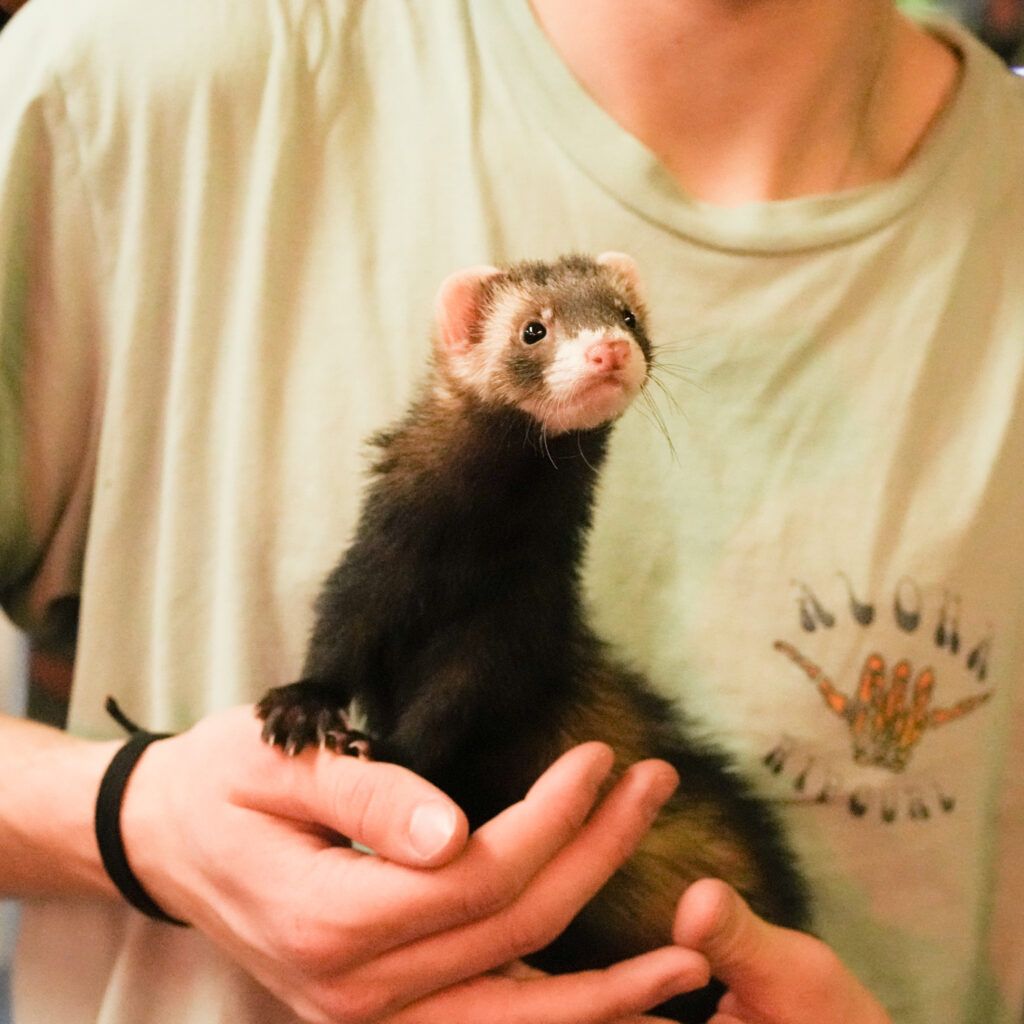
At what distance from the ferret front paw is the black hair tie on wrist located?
0.11 m

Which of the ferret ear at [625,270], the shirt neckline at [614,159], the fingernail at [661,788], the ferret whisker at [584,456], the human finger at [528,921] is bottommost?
the human finger at [528,921]

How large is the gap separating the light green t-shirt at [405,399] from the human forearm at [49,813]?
0.03 metres

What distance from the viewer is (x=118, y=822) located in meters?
0.63

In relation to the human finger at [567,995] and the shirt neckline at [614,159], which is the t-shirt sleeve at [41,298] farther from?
the human finger at [567,995]

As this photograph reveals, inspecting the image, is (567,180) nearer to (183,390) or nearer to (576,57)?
(576,57)

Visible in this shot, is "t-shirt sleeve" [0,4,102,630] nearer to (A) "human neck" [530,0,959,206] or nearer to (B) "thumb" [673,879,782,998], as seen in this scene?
(A) "human neck" [530,0,959,206]

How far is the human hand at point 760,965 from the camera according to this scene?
1.96 ft

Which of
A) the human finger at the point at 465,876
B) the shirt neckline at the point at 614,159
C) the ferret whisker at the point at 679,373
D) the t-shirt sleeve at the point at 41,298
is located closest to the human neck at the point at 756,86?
the shirt neckline at the point at 614,159

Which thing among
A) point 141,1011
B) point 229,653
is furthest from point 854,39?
point 141,1011

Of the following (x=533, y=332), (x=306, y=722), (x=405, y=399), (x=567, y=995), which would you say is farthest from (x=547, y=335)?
(x=567, y=995)

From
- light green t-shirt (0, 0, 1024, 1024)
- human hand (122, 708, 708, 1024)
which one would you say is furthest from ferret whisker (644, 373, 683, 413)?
human hand (122, 708, 708, 1024)

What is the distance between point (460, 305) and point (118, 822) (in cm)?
42

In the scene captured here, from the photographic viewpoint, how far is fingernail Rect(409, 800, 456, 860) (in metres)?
0.51

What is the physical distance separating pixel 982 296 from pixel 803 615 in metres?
0.32
